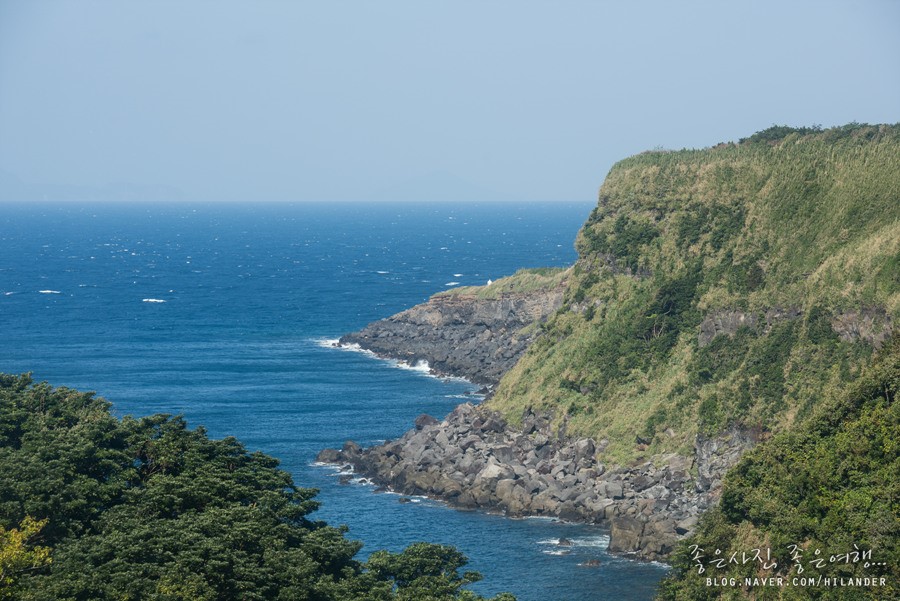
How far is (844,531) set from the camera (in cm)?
4359

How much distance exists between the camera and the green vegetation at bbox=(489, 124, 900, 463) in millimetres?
66500

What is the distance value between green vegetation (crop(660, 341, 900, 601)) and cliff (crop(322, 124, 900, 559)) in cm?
912

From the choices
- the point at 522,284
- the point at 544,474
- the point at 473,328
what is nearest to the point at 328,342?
the point at 473,328

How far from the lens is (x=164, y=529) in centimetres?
4088

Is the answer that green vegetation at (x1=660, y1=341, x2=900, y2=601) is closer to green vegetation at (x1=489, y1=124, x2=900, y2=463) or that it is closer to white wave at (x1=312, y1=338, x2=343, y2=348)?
green vegetation at (x1=489, y1=124, x2=900, y2=463)

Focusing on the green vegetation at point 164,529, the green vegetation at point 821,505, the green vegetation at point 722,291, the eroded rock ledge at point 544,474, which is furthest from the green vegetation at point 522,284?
the green vegetation at point 164,529

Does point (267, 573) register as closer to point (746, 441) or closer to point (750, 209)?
point (746, 441)

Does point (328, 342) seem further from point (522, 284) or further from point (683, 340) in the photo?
point (683, 340)

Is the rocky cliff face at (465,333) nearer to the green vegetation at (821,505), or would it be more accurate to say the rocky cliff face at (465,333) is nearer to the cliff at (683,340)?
the cliff at (683,340)

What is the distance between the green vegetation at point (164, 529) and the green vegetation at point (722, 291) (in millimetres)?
28184

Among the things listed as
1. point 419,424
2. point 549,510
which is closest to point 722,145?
point 419,424

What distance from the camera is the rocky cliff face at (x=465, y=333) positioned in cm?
10894

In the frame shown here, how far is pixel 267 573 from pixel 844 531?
851 inches

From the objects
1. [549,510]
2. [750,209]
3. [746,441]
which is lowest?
[549,510]
